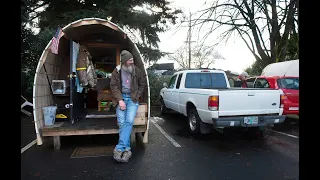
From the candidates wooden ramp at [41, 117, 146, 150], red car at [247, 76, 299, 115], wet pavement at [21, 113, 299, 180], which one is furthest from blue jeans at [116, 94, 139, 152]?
red car at [247, 76, 299, 115]

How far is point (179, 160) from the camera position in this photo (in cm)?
451

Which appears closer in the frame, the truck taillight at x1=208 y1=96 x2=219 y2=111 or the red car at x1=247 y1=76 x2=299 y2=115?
the truck taillight at x1=208 y1=96 x2=219 y2=111

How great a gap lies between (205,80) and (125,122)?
370 cm

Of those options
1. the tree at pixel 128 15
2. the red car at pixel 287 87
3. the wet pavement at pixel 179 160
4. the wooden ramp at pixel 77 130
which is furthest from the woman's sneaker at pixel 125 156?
the tree at pixel 128 15

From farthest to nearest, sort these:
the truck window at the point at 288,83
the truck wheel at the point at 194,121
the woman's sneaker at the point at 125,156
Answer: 1. the truck window at the point at 288,83
2. the truck wheel at the point at 194,121
3. the woman's sneaker at the point at 125,156

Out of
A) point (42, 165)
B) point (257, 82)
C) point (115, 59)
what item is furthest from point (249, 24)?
point (42, 165)

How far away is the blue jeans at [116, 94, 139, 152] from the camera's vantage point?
441 centimetres

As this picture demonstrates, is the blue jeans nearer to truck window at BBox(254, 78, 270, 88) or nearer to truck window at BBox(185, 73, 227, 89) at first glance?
truck window at BBox(185, 73, 227, 89)

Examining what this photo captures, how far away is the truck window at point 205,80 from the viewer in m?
7.24

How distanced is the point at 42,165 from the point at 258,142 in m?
4.98

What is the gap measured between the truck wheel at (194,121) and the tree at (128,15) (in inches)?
258

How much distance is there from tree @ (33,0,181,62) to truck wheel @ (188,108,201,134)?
6563 mm

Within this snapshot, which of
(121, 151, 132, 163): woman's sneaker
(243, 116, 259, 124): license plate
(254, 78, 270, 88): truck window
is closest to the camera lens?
(121, 151, 132, 163): woman's sneaker

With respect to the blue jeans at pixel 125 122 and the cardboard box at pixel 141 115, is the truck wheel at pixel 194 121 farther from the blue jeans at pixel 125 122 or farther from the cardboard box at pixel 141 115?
the blue jeans at pixel 125 122
